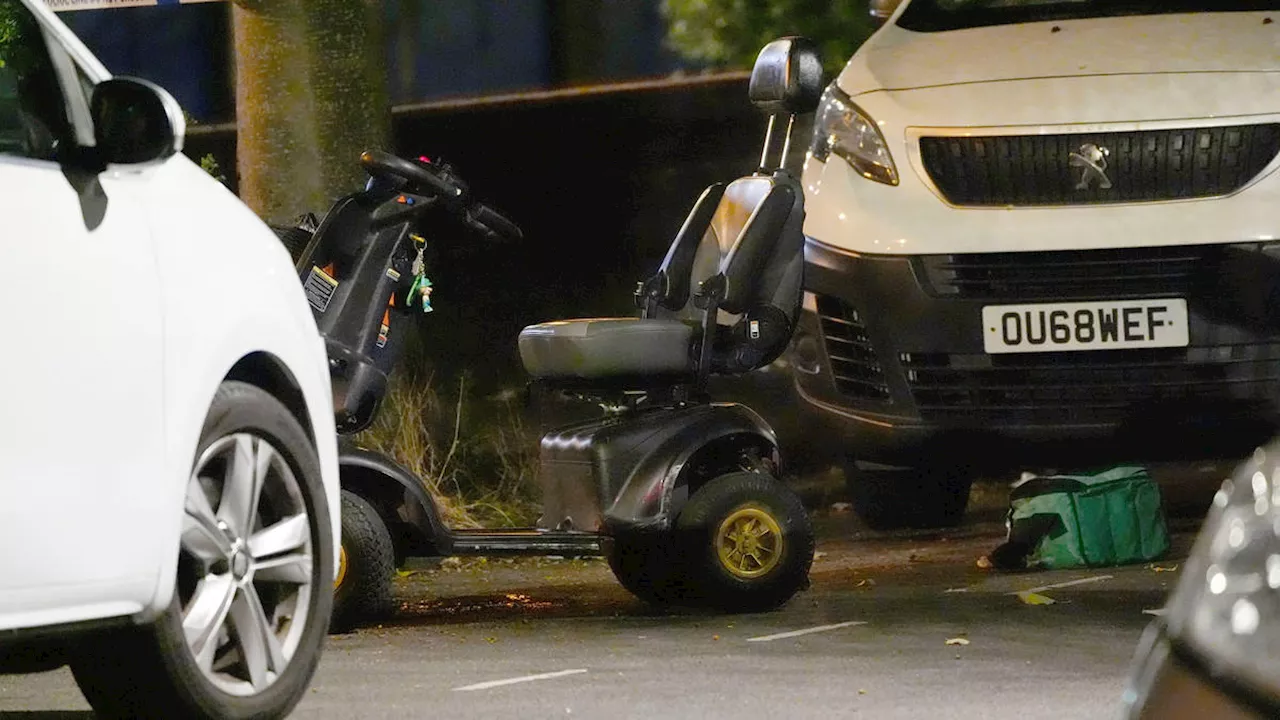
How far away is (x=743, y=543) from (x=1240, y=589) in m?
4.95

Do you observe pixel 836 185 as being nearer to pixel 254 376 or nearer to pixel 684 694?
pixel 684 694

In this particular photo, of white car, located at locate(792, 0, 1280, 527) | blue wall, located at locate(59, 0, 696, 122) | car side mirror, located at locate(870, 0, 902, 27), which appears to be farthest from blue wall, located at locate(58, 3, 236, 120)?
white car, located at locate(792, 0, 1280, 527)

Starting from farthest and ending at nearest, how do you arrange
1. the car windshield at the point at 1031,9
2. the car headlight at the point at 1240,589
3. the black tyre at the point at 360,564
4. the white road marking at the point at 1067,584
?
the car windshield at the point at 1031,9 < the white road marking at the point at 1067,584 < the black tyre at the point at 360,564 < the car headlight at the point at 1240,589

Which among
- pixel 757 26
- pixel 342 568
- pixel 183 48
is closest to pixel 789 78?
pixel 342 568

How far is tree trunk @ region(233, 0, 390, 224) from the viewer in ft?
31.5

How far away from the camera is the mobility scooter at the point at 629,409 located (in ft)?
22.6

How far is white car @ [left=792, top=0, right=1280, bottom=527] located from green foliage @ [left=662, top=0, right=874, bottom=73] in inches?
161

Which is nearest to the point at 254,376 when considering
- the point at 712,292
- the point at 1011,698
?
the point at 1011,698

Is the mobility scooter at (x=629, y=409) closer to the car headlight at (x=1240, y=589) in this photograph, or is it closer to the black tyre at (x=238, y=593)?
the black tyre at (x=238, y=593)

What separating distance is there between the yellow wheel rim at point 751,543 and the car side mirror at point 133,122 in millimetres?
3113

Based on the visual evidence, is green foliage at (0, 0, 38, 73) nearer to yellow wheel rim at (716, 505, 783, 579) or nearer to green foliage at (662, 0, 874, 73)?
yellow wheel rim at (716, 505, 783, 579)

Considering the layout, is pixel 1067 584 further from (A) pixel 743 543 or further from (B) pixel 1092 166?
(B) pixel 1092 166

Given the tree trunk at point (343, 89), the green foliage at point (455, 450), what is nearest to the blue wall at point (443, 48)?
the green foliage at point (455, 450)

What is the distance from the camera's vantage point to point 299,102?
9633mm
